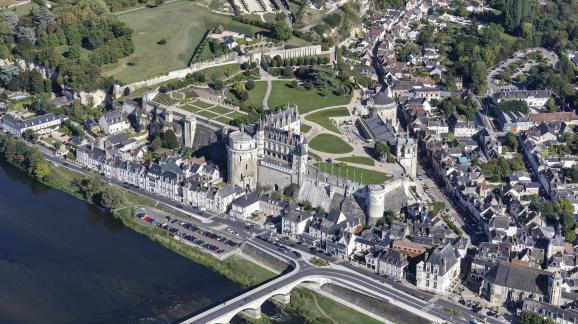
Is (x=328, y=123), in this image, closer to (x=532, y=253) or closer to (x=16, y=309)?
(x=532, y=253)

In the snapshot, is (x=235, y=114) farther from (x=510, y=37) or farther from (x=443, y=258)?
(x=510, y=37)

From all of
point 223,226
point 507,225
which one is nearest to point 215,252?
point 223,226

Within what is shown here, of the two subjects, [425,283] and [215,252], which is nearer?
[425,283]

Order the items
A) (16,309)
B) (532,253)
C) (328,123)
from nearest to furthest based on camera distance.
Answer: (16,309), (532,253), (328,123)

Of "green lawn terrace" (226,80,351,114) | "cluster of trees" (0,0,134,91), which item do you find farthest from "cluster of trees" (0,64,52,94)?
"green lawn terrace" (226,80,351,114)

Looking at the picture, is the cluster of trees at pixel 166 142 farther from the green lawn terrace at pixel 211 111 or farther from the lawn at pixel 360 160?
the lawn at pixel 360 160

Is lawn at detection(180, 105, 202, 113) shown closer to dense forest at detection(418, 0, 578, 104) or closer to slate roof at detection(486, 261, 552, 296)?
dense forest at detection(418, 0, 578, 104)

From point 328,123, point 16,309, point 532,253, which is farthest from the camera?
point 328,123

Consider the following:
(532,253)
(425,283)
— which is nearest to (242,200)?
(425,283)
